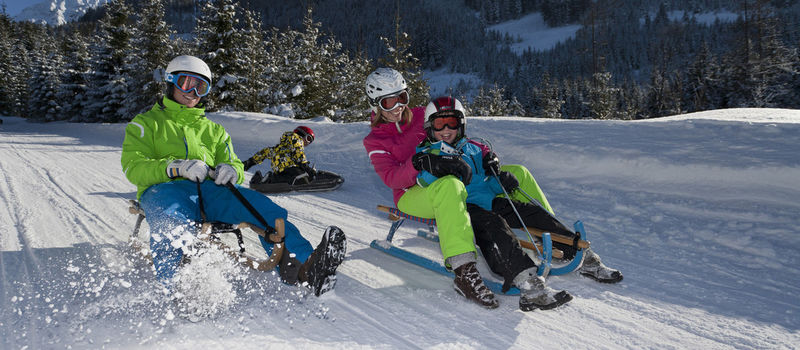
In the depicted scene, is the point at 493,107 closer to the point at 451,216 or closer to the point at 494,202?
the point at 494,202

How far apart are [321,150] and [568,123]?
561 cm

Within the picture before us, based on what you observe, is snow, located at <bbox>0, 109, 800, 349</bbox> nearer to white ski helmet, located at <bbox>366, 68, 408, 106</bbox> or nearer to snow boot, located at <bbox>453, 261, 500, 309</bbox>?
snow boot, located at <bbox>453, 261, 500, 309</bbox>

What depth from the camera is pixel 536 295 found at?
2584 millimetres

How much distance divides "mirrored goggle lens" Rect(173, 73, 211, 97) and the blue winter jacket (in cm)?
184

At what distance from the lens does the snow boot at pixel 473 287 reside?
2.70m

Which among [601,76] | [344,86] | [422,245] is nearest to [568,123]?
[422,245]

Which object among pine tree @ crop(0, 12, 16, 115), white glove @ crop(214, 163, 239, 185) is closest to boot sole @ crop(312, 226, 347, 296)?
white glove @ crop(214, 163, 239, 185)

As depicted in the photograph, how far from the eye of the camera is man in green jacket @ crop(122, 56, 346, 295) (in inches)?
109

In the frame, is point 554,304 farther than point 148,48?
No

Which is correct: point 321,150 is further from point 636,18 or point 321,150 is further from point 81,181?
point 636,18

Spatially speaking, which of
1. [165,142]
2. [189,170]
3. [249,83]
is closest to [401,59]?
[249,83]

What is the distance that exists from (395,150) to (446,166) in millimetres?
945

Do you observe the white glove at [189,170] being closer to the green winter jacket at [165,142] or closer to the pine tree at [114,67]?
the green winter jacket at [165,142]

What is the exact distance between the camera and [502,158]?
293 inches
